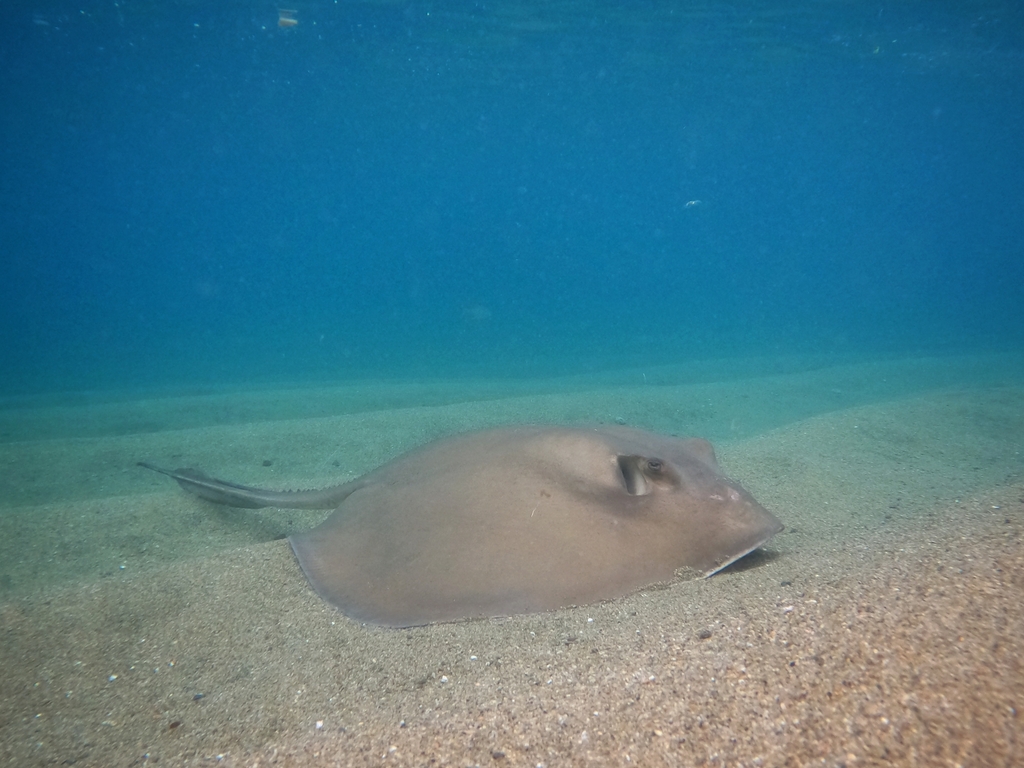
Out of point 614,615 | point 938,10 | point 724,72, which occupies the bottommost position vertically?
point 614,615

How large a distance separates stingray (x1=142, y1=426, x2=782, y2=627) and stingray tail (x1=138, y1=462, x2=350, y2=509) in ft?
1.45

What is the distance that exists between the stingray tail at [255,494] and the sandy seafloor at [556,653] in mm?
446

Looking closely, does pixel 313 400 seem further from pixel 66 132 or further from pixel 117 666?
pixel 66 132

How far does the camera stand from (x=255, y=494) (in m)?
4.10

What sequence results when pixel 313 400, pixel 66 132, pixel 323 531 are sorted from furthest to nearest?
1. pixel 66 132
2. pixel 313 400
3. pixel 323 531

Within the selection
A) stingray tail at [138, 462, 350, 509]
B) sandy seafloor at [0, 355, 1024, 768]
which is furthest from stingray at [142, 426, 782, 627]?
stingray tail at [138, 462, 350, 509]

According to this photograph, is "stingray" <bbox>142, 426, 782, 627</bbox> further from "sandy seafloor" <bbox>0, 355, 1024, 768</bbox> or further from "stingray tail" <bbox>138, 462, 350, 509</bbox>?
"stingray tail" <bbox>138, 462, 350, 509</bbox>

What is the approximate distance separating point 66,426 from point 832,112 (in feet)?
179

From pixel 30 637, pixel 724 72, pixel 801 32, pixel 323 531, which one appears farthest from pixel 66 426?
pixel 724 72

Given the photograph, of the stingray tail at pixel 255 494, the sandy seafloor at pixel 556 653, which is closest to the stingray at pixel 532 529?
the sandy seafloor at pixel 556 653

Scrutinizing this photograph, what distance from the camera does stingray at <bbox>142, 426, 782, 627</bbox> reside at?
2465 millimetres

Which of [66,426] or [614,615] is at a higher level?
[66,426]

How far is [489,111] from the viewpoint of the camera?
45281 mm

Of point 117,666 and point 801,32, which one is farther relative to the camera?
point 801,32
